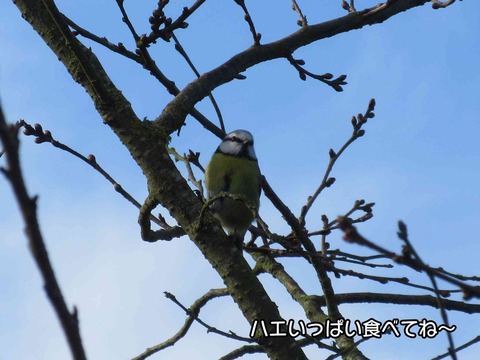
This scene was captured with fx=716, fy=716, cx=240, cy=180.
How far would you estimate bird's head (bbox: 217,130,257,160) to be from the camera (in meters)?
4.86

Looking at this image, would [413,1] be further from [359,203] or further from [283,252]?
[283,252]

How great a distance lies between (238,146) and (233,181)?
0.48m

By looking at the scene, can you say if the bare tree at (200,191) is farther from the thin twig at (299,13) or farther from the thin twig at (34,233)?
the thin twig at (34,233)

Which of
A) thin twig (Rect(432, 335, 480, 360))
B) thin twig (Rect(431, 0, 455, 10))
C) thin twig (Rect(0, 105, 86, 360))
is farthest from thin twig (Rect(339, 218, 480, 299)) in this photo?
thin twig (Rect(431, 0, 455, 10))

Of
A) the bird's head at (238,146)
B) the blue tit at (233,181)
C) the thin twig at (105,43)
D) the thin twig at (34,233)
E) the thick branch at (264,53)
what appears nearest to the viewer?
the thin twig at (34,233)

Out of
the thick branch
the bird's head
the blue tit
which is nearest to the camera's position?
the thick branch

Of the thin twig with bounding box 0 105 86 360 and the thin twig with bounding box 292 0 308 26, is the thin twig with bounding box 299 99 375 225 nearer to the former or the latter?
the thin twig with bounding box 292 0 308 26

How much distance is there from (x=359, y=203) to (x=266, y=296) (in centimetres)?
135

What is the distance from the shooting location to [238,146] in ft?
16.2

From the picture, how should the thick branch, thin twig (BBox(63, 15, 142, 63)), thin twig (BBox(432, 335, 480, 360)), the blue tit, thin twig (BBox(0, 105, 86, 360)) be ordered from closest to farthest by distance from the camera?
thin twig (BBox(0, 105, 86, 360)) < thin twig (BBox(432, 335, 480, 360)) < the thick branch < thin twig (BBox(63, 15, 142, 63)) < the blue tit

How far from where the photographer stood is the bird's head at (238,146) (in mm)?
4855

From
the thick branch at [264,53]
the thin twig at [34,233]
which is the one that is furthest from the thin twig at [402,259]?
the thick branch at [264,53]

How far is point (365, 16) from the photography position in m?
3.27

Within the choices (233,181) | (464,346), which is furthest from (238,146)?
(464,346)
